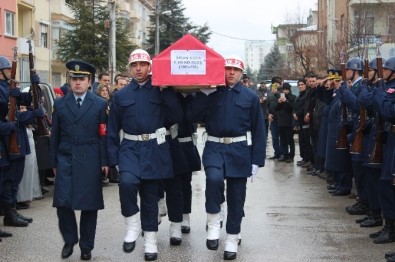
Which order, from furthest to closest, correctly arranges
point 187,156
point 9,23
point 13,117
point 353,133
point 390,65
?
point 9,23, point 353,133, point 13,117, point 187,156, point 390,65

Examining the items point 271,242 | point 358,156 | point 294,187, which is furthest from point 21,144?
point 294,187

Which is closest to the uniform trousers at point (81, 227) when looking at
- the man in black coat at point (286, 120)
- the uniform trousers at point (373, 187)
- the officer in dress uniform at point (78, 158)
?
the officer in dress uniform at point (78, 158)

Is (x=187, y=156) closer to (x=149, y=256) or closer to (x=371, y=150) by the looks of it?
(x=149, y=256)

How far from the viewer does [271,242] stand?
7.88 metres

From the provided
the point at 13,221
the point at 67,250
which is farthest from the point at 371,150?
the point at 13,221

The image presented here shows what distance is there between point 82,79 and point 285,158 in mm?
10695

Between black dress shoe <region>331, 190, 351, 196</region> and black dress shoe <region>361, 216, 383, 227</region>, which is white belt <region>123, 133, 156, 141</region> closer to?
black dress shoe <region>361, 216, 383, 227</region>

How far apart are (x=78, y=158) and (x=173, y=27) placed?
50553mm

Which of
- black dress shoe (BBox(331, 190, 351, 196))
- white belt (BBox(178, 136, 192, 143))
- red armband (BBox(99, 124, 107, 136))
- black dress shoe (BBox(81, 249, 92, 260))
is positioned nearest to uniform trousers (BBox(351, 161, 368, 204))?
black dress shoe (BBox(331, 190, 351, 196))

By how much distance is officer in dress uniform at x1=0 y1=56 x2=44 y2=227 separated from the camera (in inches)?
337

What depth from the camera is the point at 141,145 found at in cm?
717

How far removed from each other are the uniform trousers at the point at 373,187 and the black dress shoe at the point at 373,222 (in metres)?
0.08

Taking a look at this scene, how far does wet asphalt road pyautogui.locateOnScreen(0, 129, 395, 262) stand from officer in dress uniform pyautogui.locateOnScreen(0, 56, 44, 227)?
11.6 inches

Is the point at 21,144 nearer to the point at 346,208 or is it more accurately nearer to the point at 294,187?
the point at 346,208
